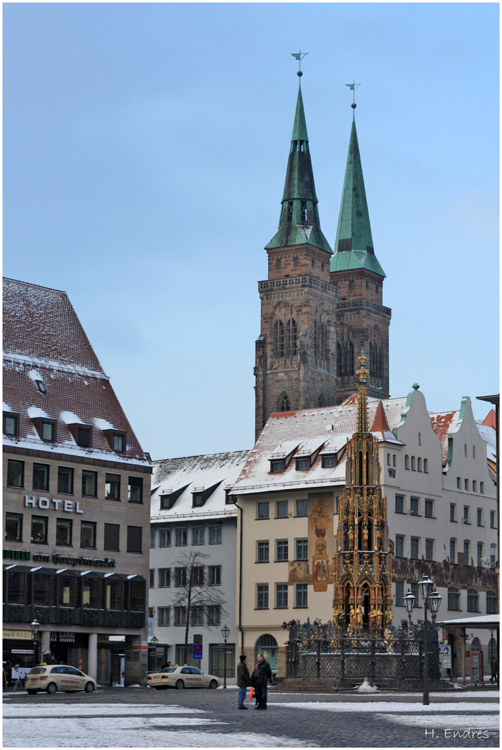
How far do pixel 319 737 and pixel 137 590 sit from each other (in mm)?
44441

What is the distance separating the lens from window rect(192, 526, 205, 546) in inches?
3105

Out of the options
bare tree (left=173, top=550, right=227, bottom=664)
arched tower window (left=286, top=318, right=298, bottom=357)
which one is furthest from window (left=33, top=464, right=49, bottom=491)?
arched tower window (left=286, top=318, right=298, bottom=357)

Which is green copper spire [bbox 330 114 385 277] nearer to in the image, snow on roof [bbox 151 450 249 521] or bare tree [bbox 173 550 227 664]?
snow on roof [bbox 151 450 249 521]

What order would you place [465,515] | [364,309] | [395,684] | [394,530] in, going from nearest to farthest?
[395,684]
[394,530]
[465,515]
[364,309]

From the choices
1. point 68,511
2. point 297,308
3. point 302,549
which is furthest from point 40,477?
point 297,308

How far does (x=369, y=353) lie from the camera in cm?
14588

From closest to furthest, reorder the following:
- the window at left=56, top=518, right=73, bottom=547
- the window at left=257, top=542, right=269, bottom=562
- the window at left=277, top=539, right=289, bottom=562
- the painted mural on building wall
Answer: the window at left=56, top=518, right=73, bottom=547, the painted mural on building wall, the window at left=277, top=539, right=289, bottom=562, the window at left=257, top=542, right=269, bottom=562

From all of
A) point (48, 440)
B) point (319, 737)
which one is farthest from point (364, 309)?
point (319, 737)

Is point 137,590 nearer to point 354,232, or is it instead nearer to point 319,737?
point 319,737

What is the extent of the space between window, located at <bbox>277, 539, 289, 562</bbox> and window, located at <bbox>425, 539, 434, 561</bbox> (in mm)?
7576

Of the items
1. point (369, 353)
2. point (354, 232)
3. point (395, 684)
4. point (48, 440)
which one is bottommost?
point (395, 684)

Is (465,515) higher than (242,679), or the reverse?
(465,515)

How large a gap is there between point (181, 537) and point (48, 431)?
18.7 m

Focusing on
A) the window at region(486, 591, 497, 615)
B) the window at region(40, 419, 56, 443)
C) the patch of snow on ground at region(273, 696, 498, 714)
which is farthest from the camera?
the window at region(486, 591, 497, 615)
